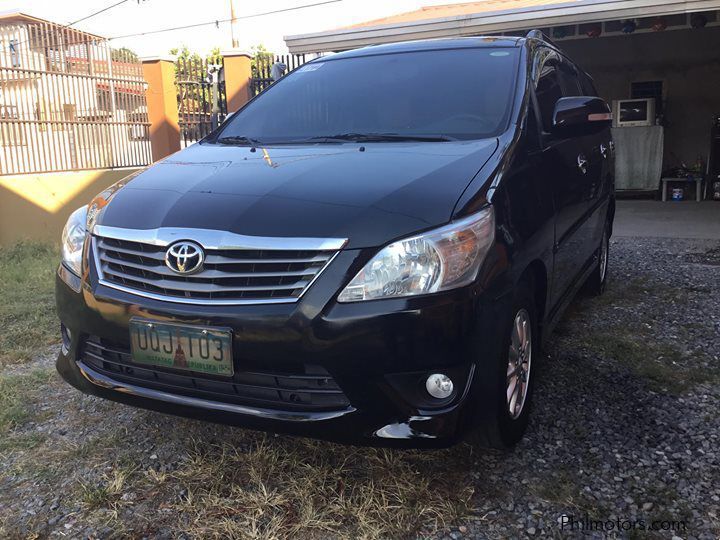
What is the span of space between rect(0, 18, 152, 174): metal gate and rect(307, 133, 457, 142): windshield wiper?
19.9 feet

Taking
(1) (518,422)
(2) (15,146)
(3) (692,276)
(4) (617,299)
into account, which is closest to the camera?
(1) (518,422)

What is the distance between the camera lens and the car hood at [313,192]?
2.09 metres

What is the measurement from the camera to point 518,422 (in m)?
2.56

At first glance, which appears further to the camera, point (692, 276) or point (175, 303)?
point (692, 276)

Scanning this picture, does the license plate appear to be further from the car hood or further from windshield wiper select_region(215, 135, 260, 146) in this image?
windshield wiper select_region(215, 135, 260, 146)

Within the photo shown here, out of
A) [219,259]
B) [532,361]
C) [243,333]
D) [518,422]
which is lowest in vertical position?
[518,422]

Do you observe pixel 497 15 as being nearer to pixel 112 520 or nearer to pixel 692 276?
pixel 692 276

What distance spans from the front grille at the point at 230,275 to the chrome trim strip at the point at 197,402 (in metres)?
0.35

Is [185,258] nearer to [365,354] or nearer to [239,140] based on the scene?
[365,354]

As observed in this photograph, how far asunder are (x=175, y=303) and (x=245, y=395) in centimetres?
38

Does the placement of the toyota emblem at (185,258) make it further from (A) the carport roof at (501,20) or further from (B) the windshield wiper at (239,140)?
(A) the carport roof at (501,20)

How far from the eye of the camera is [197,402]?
7.25 ft

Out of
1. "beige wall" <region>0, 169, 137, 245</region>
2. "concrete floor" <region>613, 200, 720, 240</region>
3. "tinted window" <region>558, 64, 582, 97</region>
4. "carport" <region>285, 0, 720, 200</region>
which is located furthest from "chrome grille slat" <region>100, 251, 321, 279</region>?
"carport" <region>285, 0, 720, 200</region>

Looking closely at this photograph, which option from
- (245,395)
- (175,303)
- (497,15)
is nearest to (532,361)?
(245,395)
